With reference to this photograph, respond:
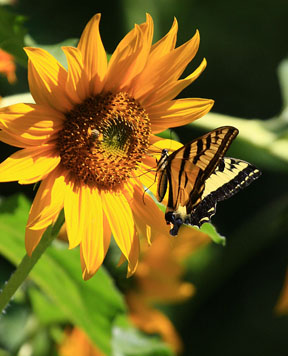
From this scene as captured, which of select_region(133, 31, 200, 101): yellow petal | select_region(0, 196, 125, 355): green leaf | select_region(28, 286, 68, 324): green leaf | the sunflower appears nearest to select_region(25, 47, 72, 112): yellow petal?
the sunflower

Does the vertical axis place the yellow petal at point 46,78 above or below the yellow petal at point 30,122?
above

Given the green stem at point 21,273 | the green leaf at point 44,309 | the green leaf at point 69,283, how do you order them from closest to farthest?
the green stem at point 21,273, the green leaf at point 69,283, the green leaf at point 44,309

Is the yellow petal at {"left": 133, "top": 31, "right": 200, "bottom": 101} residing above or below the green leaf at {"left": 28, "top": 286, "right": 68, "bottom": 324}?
above

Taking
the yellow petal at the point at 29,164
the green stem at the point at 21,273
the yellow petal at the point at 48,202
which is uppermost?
the yellow petal at the point at 29,164

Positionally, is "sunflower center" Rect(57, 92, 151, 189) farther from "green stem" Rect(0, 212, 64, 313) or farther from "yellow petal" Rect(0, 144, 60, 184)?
"green stem" Rect(0, 212, 64, 313)

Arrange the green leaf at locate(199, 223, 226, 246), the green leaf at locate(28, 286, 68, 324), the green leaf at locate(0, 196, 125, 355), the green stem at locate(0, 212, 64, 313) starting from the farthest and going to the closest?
1. the green leaf at locate(28, 286, 68, 324)
2. the green leaf at locate(0, 196, 125, 355)
3. the green leaf at locate(199, 223, 226, 246)
4. the green stem at locate(0, 212, 64, 313)

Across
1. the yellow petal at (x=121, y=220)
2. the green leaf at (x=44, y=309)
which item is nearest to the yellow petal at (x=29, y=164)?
the yellow petal at (x=121, y=220)

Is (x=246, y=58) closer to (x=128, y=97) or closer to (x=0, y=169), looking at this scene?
(x=128, y=97)

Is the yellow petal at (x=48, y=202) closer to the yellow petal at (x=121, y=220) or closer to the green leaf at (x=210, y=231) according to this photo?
the yellow petal at (x=121, y=220)
